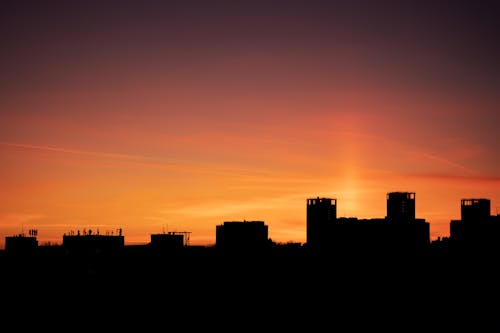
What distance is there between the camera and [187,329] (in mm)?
199000

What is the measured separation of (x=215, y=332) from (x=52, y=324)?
1829 inches

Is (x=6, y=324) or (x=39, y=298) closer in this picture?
(x=6, y=324)

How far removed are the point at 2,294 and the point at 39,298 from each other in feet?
34.0

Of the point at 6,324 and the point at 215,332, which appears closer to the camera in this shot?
the point at 6,324

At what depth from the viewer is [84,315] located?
197750 mm

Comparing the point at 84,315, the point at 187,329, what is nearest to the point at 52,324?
the point at 84,315

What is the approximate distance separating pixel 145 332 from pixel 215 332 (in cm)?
2157

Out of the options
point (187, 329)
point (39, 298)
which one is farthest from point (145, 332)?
point (39, 298)

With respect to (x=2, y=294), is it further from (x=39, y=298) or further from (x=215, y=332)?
(x=215, y=332)

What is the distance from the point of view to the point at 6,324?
181750 millimetres

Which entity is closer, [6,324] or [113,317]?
[6,324]

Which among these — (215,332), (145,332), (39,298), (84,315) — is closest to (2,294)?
(39,298)

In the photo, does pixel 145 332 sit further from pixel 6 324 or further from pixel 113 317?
pixel 6 324

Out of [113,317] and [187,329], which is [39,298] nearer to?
[113,317]
